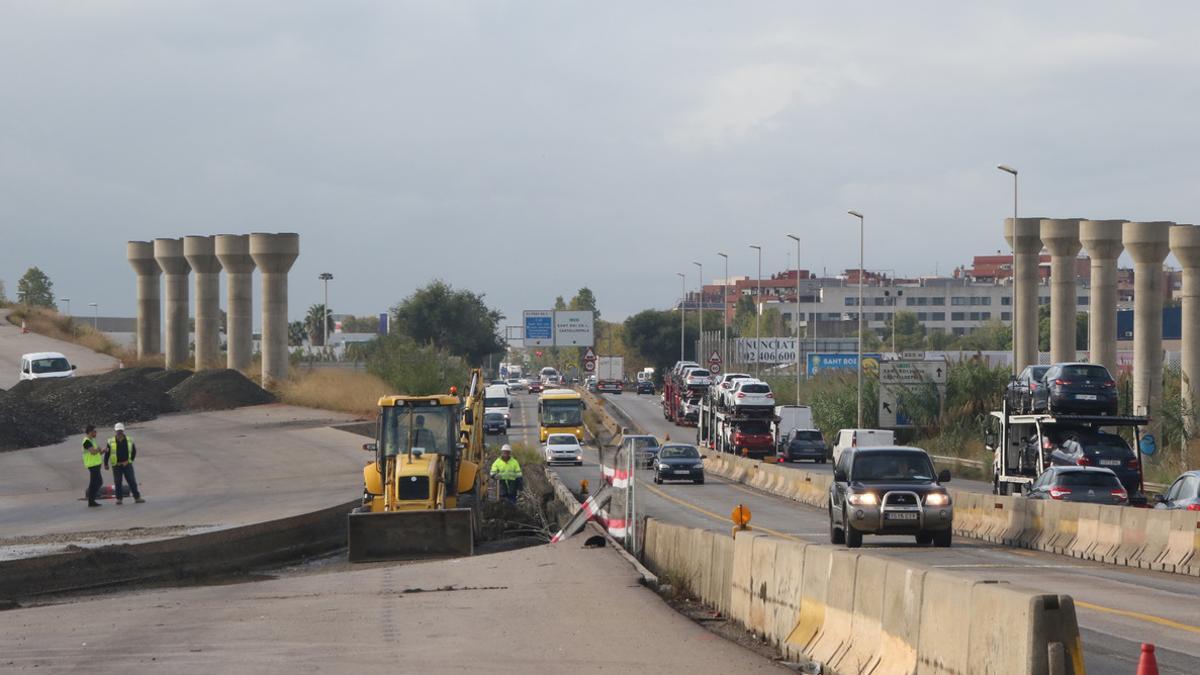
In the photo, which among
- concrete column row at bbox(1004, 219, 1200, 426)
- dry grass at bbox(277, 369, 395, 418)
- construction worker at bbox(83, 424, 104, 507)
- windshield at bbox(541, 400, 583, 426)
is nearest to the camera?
construction worker at bbox(83, 424, 104, 507)

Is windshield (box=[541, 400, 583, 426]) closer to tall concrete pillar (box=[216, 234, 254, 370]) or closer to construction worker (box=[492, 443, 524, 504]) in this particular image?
tall concrete pillar (box=[216, 234, 254, 370])

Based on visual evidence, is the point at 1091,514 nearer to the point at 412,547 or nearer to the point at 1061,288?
the point at 412,547

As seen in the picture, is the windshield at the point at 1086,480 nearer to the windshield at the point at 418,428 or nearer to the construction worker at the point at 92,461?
the windshield at the point at 418,428

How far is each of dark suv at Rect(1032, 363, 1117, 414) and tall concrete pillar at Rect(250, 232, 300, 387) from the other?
41883 mm

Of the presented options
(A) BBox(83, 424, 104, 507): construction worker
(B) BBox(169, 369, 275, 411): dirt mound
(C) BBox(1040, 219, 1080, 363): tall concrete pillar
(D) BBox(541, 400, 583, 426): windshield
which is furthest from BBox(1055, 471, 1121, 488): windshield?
(B) BBox(169, 369, 275, 411): dirt mound

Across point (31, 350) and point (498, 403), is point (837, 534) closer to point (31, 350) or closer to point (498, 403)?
point (498, 403)

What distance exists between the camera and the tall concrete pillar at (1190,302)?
198 feet

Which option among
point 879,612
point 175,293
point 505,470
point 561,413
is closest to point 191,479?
point 505,470

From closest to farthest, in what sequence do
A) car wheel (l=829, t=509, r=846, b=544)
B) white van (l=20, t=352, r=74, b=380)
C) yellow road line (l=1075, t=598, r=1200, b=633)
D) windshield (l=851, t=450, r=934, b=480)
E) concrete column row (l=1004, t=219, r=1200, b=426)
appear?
1. yellow road line (l=1075, t=598, r=1200, b=633)
2. windshield (l=851, t=450, r=934, b=480)
3. car wheel (l=829, t=509, r=846, b=544)
4. concrete column row (l=1004, t=219, r=1200, b=426)
5. white van (l=20, t=352, r=74, b=380)

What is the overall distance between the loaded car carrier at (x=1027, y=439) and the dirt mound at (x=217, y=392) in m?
36.5

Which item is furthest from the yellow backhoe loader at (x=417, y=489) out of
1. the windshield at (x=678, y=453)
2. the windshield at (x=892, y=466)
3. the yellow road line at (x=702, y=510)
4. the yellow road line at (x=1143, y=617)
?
the windshield at (x=678, y=453)

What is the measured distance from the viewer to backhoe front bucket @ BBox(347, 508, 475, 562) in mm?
25531

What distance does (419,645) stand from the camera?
13.7 m

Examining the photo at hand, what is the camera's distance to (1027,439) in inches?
1453
